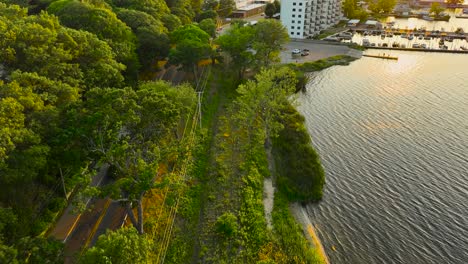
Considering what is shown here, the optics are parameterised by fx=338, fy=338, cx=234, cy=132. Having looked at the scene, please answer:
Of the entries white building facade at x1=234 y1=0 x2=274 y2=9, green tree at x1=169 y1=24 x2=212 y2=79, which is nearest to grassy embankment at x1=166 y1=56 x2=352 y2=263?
green tree at x1=169 y1=24 x2=212 y2=79

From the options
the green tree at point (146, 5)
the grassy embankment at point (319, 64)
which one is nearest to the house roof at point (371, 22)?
the grassy embankment at point (319, 64)

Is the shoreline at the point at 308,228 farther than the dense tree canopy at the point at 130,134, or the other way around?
the shoreline at the point at 308,228

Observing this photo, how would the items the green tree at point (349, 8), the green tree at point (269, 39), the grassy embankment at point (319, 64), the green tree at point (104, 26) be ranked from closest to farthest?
the green tree at point (104, 26) → the green tree at point (269, 39) → the grassy embankment at point (319, 64) → the green tree at point (349, 8)

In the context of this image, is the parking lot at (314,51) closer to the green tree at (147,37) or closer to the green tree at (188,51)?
the green tree at (188,51)

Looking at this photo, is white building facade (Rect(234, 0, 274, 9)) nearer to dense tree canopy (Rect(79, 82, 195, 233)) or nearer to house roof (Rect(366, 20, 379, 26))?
house roof (Rect(366, 20, 379, 26))

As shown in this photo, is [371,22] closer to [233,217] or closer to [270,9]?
[270,9]

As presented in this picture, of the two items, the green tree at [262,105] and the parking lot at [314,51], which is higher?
the green tree at [262,105]

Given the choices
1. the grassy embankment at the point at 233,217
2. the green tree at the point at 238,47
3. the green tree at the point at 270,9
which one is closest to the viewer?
the grassy embankment at the point at 233,217

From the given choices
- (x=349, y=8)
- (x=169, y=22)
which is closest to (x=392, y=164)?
(x=169, y=22)
